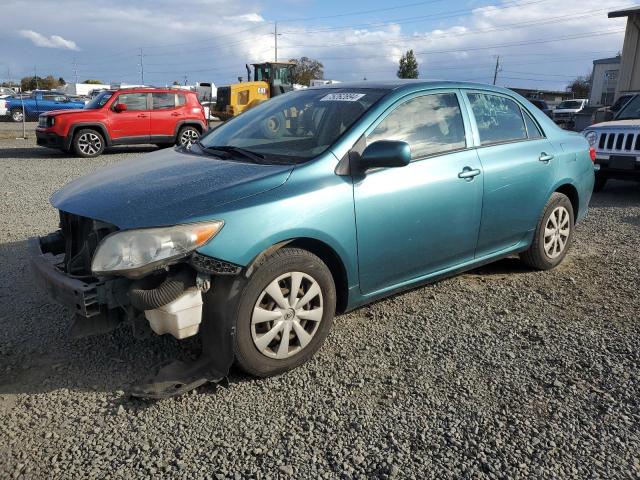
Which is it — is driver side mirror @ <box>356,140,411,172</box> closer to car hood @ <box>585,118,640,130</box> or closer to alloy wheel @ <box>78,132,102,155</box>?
car hood @ <box>585,118,640,130</box>

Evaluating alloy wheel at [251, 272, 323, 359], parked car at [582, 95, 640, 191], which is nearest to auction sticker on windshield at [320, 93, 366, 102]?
alloy wheel at [251, 272, 323, 359]

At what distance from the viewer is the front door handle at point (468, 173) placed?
12.7 feet

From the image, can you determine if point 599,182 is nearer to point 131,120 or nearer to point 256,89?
point 131,120

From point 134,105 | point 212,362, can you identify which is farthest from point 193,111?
point 212,362

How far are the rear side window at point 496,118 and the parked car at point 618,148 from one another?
4447 millimetres

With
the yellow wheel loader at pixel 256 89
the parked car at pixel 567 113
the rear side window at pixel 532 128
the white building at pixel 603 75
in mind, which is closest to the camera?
the rear side window at pixel 532 128

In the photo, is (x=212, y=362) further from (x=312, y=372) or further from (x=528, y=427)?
(x=528, y=427)

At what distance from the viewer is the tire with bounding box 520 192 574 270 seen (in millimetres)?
4730

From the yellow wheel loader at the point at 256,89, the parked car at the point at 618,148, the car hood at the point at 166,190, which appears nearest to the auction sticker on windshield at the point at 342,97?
the car hood at the point at 166,190

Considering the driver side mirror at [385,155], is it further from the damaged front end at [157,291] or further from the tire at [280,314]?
the damaged front end at [157,291]

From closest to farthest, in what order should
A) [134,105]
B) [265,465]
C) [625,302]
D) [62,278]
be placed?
[265,465], [62,278], [625,302], [134,105]

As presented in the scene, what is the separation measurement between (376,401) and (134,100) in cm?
1359

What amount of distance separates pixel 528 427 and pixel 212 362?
1.66 metres

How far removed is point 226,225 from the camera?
9.10ft
